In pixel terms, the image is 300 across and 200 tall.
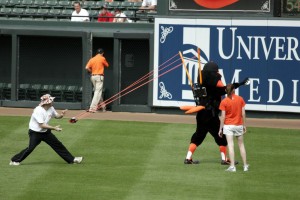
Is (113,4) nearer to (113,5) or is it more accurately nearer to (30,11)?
(113,5)

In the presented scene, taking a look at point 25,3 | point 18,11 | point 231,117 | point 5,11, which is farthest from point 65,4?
point 231,117

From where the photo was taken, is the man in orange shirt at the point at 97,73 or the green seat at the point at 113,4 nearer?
the man in orange shirt at the point at 97,73

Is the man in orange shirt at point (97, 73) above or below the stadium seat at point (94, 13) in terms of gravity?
below

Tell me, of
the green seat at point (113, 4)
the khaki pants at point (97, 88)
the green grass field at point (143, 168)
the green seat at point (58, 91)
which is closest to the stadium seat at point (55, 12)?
the green seat at point (113, 4)

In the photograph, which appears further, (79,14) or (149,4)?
(149,4)

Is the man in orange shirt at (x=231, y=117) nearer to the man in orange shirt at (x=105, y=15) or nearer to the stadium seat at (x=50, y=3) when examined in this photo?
the man in orange shirt at (x=105, y=15)

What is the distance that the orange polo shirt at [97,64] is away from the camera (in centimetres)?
2667

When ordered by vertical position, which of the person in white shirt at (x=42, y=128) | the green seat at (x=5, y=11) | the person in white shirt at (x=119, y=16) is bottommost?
the person in white shirt at (x=42, y=128)

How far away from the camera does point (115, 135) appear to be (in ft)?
74.5

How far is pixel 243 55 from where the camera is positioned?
2595 cm

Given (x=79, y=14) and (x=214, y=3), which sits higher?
(x=214, y=3)

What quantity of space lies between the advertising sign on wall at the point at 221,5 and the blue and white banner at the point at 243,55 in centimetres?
37

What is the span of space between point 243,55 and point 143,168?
844 centimetres

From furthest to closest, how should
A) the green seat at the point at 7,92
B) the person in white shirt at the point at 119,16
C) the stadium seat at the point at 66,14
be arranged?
the green seat at the point at 7,92, the stadium seat at the point at 66,14, the person in white shirt at the point at 119,16
